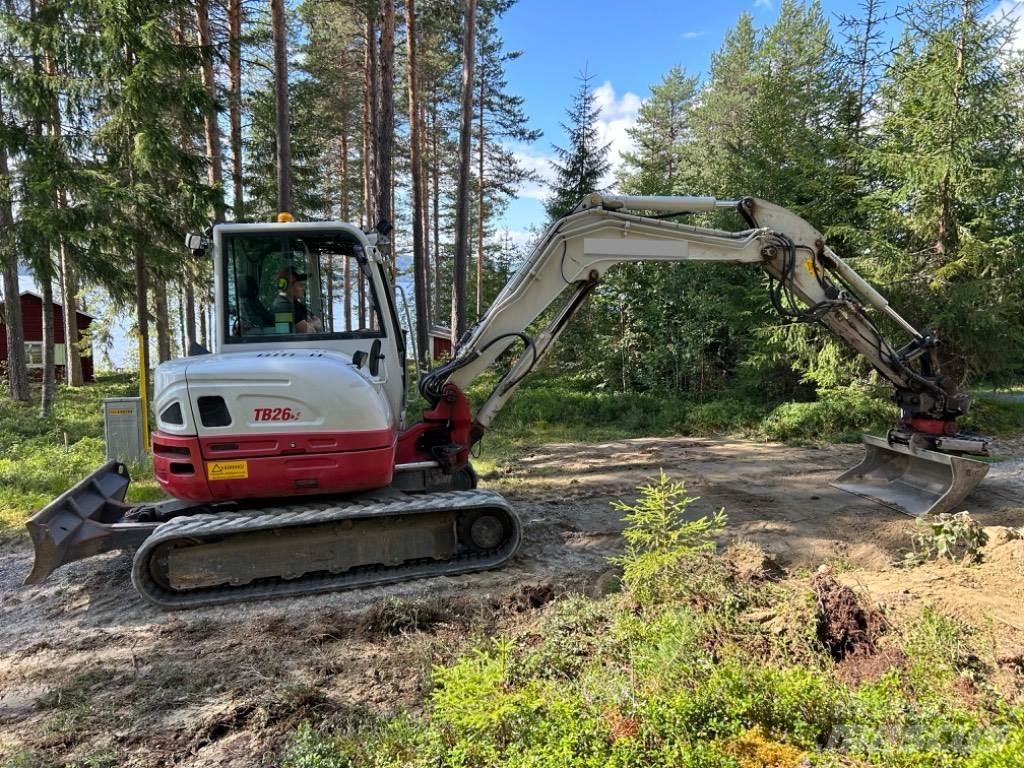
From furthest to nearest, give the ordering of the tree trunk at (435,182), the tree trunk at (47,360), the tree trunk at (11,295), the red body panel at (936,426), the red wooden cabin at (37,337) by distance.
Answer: the tree trunk at (435,182), the red wooden cabin at (37,337), the tree trunk at (47,360), the tree trunk at (11,295), the red body panel at (936,426)

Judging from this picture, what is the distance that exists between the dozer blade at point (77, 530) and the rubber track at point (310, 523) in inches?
11.7

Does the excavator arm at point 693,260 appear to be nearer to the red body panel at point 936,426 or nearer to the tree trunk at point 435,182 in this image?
the red body panel at point 936,426

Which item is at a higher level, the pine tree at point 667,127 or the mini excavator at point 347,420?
the pine tree at point 667,127

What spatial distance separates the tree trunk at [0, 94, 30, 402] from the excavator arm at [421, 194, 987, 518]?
1010cm

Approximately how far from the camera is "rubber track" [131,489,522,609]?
14.5ft

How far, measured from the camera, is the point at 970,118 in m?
10.4

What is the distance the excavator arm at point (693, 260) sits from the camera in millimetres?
5613

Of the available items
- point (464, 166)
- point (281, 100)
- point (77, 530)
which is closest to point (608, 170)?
point (464, 166)

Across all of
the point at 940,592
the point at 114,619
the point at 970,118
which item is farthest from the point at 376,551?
the point at 970,118

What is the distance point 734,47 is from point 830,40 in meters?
13.7

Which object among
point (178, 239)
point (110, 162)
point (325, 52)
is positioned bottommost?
point (178, 239)

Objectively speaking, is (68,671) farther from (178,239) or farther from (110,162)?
(110,162)

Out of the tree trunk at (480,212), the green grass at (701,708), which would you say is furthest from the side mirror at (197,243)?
the tree trunk at (480,212)

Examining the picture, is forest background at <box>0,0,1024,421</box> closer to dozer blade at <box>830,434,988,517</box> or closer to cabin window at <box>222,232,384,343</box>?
cabin window at <box>222,232,384,343</box>
